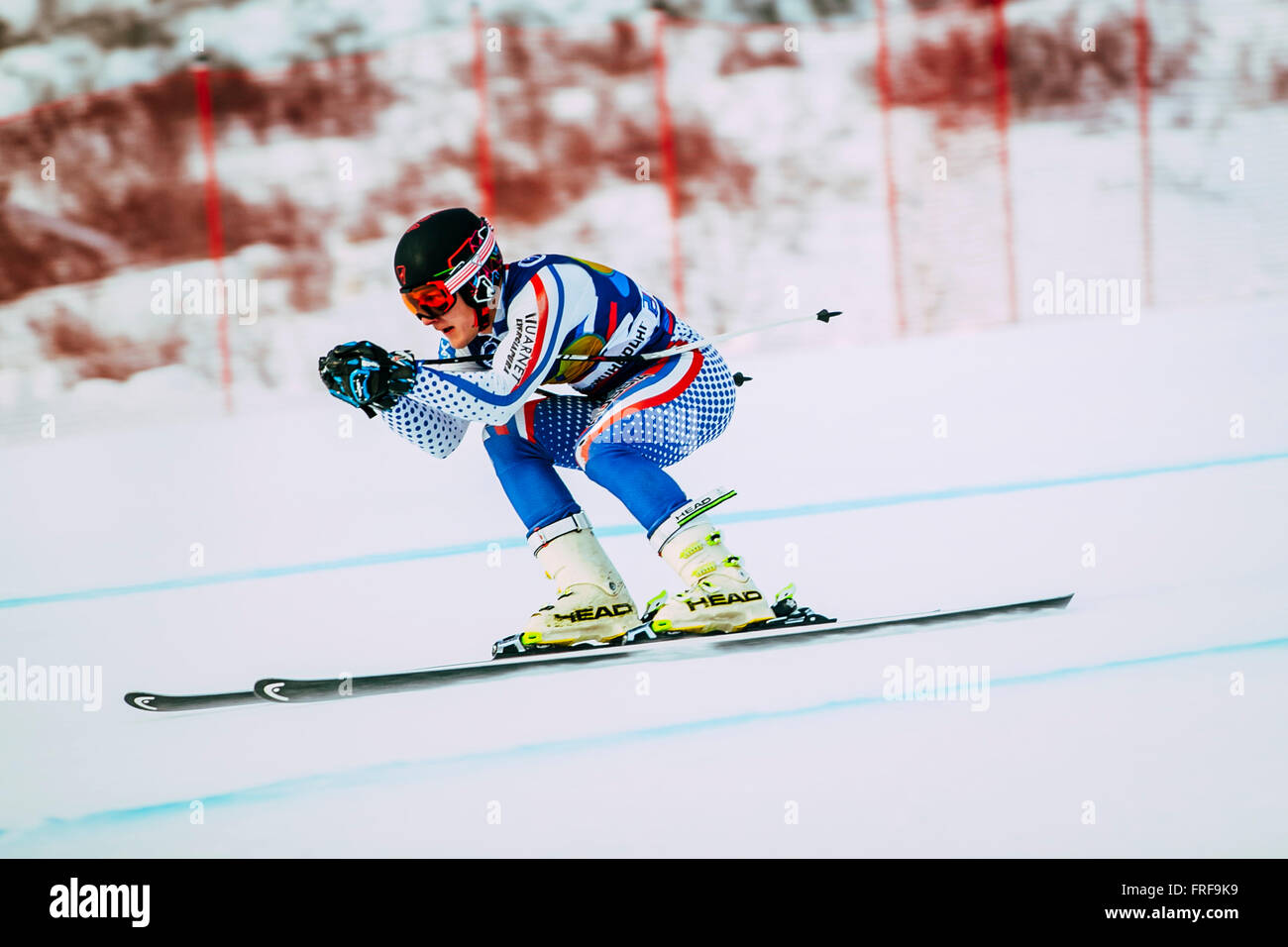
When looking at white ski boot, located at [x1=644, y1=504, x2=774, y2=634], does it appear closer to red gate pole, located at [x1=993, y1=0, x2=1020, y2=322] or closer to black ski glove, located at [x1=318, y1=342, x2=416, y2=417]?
black ski glove, located at [x1=318, y1=342, x2=416, y2=417]

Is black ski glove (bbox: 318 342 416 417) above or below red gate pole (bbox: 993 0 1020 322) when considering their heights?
below

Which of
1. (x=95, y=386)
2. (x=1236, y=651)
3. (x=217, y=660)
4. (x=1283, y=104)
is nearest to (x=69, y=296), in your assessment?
(x=95, y=386)

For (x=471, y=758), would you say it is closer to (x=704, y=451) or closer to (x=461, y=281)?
(x=461, y=281)

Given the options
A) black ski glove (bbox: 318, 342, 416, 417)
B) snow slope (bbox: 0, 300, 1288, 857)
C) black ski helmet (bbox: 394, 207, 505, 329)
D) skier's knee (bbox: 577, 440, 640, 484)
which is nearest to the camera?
snow slope (bbox: 0, 300, 1288, 857)

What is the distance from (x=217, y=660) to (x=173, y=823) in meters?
0.94

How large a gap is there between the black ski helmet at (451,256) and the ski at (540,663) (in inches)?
33.4

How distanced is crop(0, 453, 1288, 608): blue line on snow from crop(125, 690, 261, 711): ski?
54.1 inches

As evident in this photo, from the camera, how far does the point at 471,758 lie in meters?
2.59

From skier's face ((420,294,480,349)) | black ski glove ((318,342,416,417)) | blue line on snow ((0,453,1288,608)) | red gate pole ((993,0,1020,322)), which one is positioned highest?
red gate pole ((993,0,1020,322))

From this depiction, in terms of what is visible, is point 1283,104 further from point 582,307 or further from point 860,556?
point 582,307

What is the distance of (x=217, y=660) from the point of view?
3338 millimetres

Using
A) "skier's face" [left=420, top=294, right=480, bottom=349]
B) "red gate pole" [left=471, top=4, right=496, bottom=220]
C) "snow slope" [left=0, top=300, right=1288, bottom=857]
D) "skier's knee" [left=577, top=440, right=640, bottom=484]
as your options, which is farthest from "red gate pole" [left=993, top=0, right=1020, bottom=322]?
"skier's face" [left=420, top=294, right=480, bottom=349]

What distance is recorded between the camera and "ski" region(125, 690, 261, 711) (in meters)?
2.88

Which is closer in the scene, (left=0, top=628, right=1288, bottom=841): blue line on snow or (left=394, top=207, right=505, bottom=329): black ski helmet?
(left=0, top=628, right=1288, bottom=841): blue line on snow
